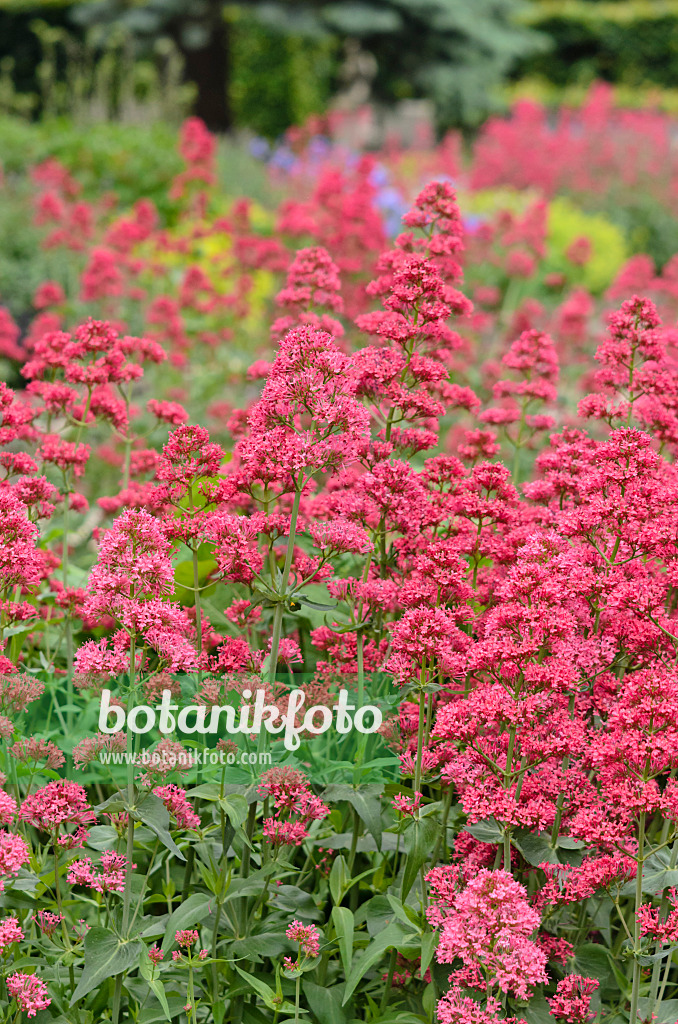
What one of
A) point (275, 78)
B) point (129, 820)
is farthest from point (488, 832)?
point (275, 78)

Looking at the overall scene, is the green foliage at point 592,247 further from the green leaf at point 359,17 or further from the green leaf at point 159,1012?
the green leaf at point 159,1012

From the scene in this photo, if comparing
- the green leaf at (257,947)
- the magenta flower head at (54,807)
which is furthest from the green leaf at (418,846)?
the magenta flower head at (54,807)

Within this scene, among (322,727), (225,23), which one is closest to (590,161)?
(225,23)

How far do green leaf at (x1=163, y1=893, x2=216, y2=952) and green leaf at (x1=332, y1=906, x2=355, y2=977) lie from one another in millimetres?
271

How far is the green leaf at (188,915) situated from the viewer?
2.25 meters

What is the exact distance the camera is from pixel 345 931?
7.35 ft

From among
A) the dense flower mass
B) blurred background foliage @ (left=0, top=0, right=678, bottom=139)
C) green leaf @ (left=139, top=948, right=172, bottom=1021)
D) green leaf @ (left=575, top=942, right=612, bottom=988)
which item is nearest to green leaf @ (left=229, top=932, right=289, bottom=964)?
the dense flower mass

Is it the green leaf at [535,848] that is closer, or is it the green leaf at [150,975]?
the green leaf at [150,975]

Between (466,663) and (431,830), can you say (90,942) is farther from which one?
(466,663)

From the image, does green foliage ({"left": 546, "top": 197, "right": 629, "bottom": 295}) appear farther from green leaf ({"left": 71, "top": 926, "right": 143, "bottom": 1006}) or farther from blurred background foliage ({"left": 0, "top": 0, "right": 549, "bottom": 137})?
green leaf ({"left": 71, "top": 926, "right": 143, "bottom": 1006})

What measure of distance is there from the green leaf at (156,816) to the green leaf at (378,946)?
0.43m

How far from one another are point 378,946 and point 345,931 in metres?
0.10

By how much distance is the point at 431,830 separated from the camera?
7.47 ft

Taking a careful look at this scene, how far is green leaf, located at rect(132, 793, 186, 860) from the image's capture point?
2121 mm
